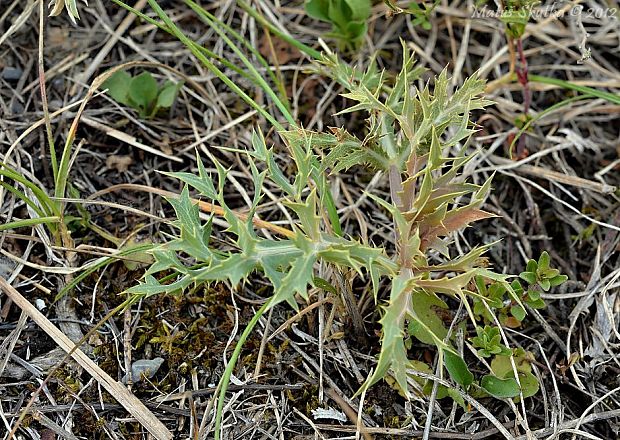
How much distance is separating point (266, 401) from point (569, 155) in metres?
1.55

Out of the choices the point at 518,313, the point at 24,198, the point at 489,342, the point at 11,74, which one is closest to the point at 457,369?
the point at 489,342

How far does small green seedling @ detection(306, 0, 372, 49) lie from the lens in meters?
2.70

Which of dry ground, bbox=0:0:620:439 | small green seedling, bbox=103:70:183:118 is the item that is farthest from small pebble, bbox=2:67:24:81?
small green seedling, bbox=103:70:183:118

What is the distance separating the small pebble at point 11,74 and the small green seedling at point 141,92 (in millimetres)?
341

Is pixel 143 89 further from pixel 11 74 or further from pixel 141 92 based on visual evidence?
pixel 11 74

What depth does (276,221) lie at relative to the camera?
2.47 metres

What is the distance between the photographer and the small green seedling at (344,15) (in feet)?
8.85

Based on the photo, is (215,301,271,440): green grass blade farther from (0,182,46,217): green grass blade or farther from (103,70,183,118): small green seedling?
(103,70,183,118): small green seedling

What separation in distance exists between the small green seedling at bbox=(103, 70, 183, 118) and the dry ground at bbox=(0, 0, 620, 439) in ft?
0.18

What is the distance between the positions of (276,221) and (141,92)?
2.39 feet

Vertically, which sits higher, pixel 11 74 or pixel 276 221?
pixel 11 74

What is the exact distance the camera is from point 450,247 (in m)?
2.48

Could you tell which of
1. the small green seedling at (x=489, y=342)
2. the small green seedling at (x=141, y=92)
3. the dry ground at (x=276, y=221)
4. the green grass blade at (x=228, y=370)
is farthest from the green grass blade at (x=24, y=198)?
the small green seedling at (x=489, y=342)

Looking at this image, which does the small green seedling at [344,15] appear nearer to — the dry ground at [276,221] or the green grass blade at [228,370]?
the dry ground at [276,221]
